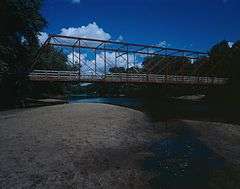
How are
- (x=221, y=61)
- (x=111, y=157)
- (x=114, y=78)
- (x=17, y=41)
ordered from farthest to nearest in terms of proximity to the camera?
(x=221, y=61) < (x=114, y=78) < (x=17, y=41) < (x=111, y=157)

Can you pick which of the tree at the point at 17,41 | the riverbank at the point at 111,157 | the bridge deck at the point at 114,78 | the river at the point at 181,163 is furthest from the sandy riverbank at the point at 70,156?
the bridge deck at the point at 114,78

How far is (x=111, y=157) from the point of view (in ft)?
40.0

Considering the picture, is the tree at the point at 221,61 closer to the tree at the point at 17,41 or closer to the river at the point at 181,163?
the tree at the point at 17,41

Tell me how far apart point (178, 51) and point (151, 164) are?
192ft

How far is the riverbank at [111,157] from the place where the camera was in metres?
9.40

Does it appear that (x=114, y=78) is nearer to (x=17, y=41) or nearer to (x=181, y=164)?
(x=17, y=41)

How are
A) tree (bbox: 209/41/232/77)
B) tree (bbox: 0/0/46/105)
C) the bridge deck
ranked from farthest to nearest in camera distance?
1. tree (bbox: 209/41/232/77)
2. the bridge deck
3. tree (bbox: 0/0/46/105)

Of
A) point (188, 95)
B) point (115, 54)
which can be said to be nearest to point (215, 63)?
point (188, 95)

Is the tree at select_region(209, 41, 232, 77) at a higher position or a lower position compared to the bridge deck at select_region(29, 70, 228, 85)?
higher

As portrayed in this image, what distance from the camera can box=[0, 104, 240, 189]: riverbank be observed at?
30.8 feet

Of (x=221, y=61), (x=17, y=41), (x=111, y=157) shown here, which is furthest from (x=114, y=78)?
(x=221, y=61)

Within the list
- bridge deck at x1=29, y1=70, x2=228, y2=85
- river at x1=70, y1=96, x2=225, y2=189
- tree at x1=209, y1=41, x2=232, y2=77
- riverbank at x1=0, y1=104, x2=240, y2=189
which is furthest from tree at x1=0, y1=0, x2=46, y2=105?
tree at x1=209, y1=41, x2=232, y2=77

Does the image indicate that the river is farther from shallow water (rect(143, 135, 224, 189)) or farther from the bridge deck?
the bridge deck

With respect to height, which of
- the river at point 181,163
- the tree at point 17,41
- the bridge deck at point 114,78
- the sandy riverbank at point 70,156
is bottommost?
the river at point 181,163
